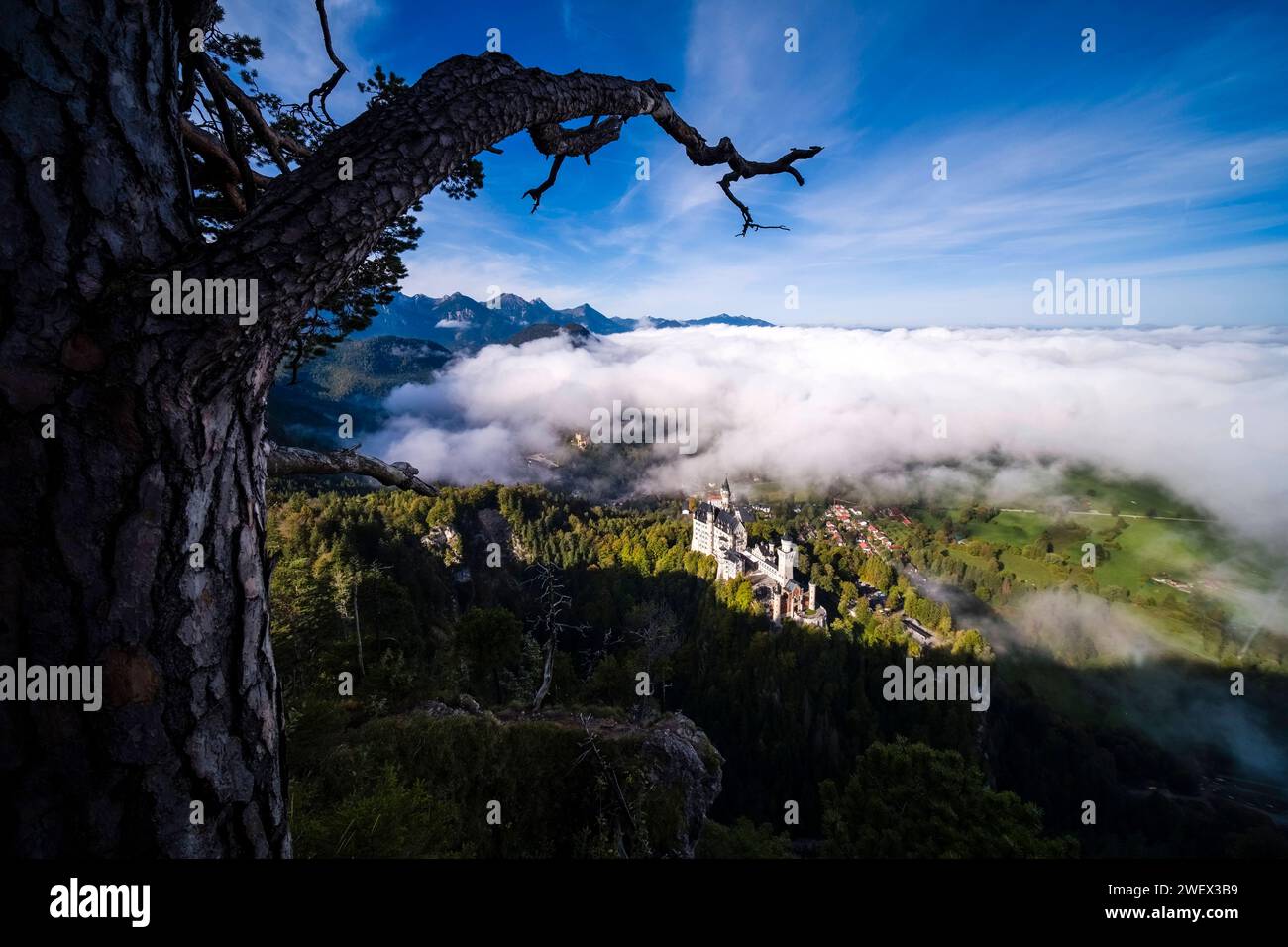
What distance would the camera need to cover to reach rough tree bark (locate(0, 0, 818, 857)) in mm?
1502

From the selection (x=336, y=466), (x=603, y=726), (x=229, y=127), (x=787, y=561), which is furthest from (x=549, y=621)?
(x=787, y=561)

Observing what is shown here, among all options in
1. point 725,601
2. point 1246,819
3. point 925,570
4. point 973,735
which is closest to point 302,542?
point 725,601

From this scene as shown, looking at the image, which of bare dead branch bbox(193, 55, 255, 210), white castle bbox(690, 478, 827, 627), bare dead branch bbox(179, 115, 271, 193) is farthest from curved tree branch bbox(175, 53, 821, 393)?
white castle bbox(690, 478, 827, 627)

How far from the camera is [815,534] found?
416 feet

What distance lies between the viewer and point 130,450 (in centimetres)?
163

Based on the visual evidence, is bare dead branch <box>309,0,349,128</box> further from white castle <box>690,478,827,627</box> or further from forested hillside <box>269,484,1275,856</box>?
white castle <box>690,478,827,627</box>

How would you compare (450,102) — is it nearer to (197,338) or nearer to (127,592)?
(197,338)

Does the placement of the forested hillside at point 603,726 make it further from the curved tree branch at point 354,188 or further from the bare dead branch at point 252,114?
the bare dead branch at point 252,114

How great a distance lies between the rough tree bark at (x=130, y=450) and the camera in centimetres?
150

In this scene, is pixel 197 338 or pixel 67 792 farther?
pixel 197 338

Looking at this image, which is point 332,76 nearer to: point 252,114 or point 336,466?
point 252,114

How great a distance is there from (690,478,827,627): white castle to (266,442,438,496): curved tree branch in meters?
68.5

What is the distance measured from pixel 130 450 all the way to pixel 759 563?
81.5 meters
